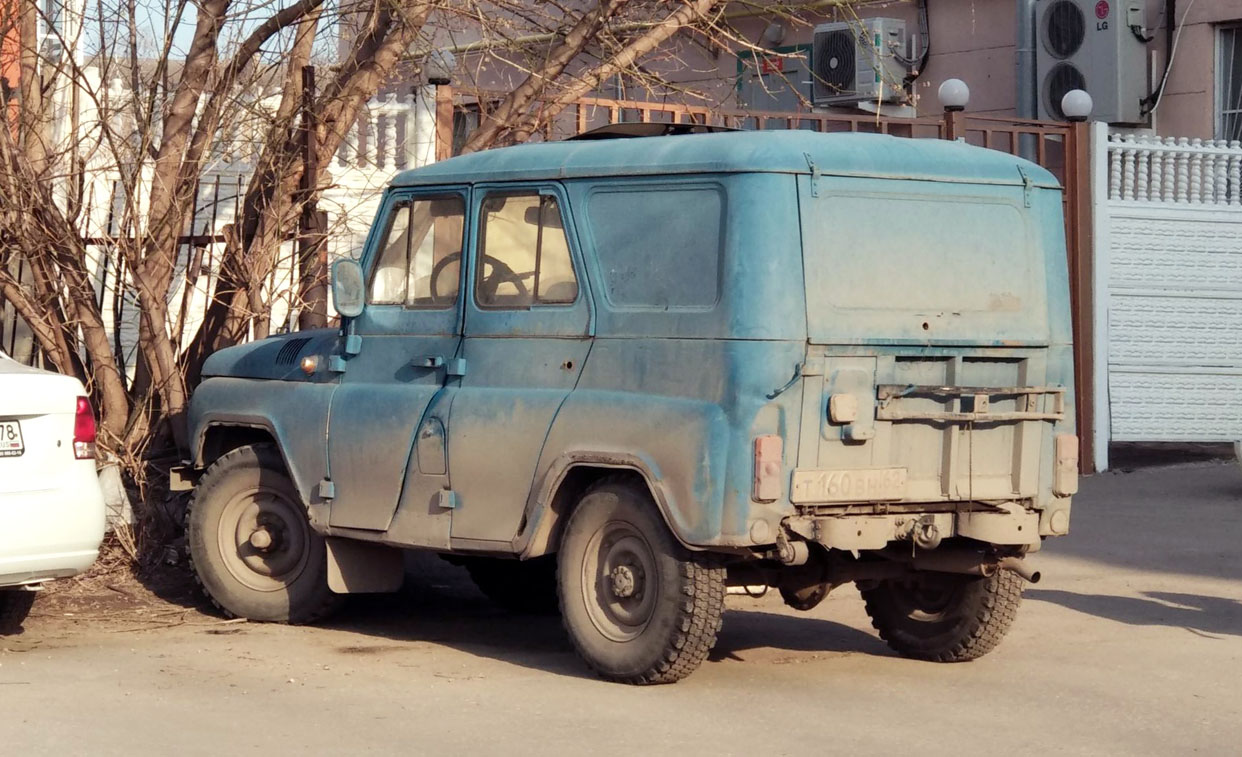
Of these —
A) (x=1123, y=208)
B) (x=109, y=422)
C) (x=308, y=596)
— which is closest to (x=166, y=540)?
(x=109, y=422)

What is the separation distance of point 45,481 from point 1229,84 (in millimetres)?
13428

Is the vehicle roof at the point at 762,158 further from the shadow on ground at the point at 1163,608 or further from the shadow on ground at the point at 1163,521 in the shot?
the shadow on ground at the point at 1163,521

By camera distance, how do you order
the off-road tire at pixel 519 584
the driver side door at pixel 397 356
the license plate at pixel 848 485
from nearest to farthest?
1. the license plate at pixel 848 485
2. the driver side door at pixel 397 356
3. the off-road tire at pixel 519 584

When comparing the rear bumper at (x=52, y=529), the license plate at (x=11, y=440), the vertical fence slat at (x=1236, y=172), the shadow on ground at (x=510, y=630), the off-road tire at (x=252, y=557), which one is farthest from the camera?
the vertical fence slat at (x=1236, y=172)

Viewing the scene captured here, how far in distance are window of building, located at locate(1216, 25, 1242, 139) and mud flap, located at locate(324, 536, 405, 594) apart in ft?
39.0

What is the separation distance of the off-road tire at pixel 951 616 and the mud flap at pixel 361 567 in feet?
7.22

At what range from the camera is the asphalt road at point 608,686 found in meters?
6.34

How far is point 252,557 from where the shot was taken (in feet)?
29.4

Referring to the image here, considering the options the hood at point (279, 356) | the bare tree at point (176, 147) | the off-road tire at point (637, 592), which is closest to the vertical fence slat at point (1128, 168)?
the bare tree at point (176, 147)

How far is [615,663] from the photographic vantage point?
7332mm

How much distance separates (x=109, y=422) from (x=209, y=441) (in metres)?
1.62

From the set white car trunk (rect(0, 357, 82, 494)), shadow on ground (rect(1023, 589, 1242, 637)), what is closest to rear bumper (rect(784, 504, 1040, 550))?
shadow on ground (rect(1023, 589, 1242, 637))

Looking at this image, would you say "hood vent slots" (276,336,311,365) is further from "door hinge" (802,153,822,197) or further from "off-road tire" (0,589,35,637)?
"door hinge" (802,153,822,197)

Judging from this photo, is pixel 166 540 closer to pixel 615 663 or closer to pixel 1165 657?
pixel 615 663
